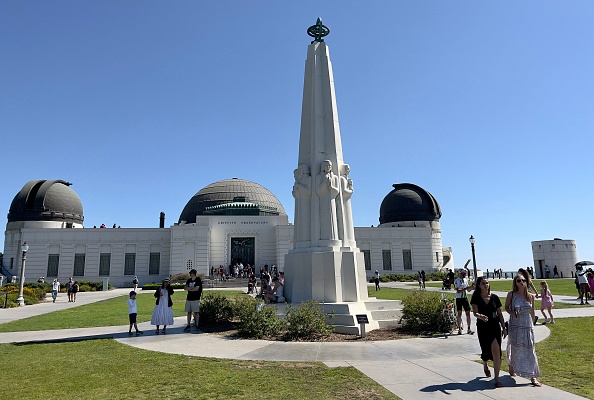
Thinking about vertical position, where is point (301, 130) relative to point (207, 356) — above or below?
above

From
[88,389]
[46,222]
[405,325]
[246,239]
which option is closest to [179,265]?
[246,239]

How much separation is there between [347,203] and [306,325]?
552 cm

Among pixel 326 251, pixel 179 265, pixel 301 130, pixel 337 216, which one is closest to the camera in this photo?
pixel 326 251

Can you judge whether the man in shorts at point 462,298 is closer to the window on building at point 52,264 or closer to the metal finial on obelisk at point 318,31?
the metal finial on obelisk at point 318,31

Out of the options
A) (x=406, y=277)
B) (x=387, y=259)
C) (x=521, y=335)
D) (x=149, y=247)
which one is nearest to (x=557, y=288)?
(x=406, y=277)

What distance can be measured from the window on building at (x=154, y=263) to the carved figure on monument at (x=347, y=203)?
123ft

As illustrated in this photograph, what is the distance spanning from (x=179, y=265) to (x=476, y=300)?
41988 millimetres

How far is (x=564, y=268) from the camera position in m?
49.6

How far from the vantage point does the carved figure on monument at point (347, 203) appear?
13961mm

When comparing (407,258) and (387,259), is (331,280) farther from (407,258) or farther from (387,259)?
(407,258)

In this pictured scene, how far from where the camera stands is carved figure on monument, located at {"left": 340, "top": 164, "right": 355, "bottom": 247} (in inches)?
550

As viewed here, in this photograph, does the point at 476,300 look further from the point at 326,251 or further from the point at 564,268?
the point at 564,268

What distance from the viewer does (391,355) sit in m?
8.12

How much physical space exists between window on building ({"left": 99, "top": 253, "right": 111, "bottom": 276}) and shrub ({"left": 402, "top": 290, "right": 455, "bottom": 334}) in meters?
42.6
